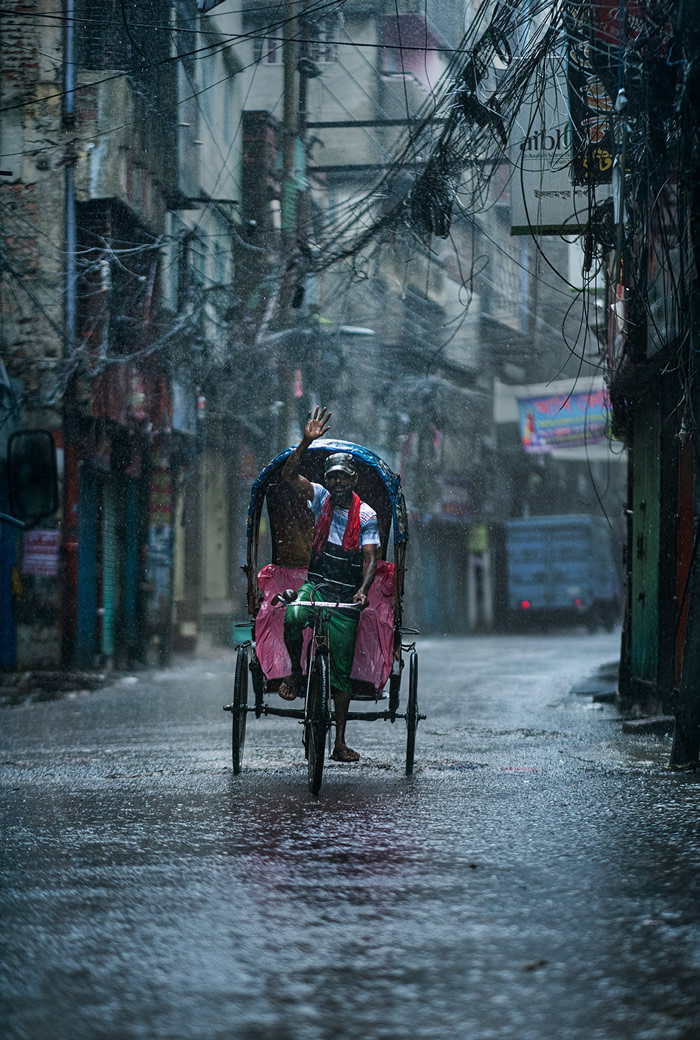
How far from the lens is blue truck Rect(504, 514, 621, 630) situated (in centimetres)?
3631

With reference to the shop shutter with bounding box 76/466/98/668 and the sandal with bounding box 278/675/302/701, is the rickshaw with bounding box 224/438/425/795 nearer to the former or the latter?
the sandal with bounding box 278/675/302/701

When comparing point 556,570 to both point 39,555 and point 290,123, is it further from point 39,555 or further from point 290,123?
point 290,123

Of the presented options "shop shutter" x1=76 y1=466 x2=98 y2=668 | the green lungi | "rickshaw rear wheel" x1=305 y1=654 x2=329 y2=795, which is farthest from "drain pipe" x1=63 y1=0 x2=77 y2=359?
"rickshaw rear wheel" x1=305 y1=654 x2=329 y2=795

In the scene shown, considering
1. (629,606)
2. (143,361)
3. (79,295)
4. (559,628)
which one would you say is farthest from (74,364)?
(559,628)

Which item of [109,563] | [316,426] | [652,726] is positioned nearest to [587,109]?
[316,426]

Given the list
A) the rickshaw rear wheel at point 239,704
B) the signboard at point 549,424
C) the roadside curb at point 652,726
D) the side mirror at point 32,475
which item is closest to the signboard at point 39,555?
the side mirror at point 32,475

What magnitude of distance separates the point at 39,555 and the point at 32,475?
3.80ft

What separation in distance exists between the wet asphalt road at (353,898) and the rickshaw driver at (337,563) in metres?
0.56

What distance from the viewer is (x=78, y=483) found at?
1986 centimetres

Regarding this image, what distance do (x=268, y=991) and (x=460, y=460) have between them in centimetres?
3400

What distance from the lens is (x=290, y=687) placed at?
8.06 metres

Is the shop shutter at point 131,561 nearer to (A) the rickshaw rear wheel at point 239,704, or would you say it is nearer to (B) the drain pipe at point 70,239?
(B) the drain pipe at point 70,239

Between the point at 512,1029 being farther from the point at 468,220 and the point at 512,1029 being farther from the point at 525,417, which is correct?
→ the point at 525,417

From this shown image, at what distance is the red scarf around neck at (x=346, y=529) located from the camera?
315 inches
